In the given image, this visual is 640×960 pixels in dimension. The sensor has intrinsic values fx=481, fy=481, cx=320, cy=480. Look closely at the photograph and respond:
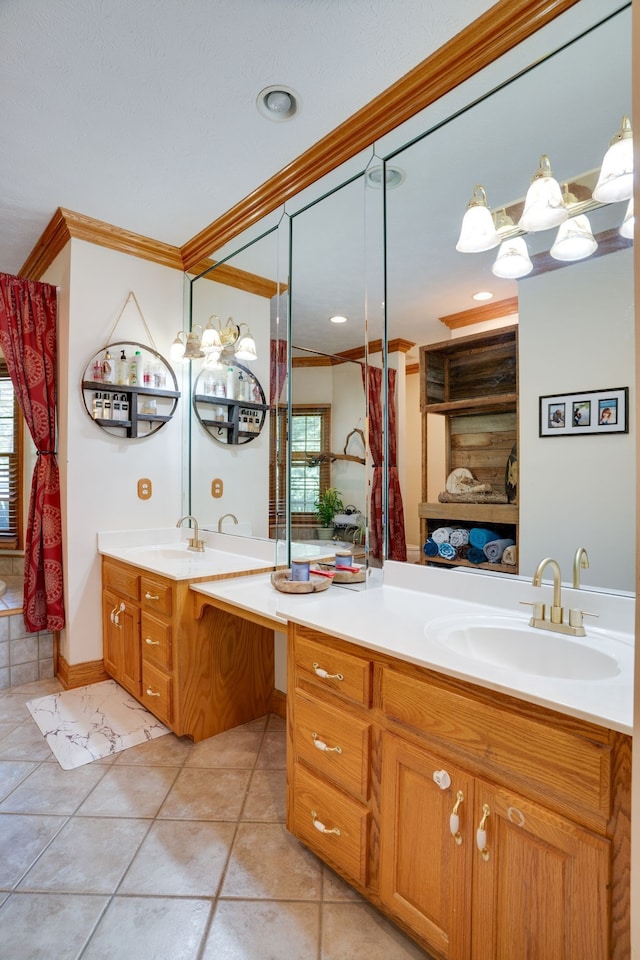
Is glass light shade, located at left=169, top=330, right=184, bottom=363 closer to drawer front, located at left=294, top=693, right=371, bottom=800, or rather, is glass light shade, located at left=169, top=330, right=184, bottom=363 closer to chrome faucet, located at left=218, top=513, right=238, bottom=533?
chrome faucet, located at left=218, top=513, right=238, bottom=533

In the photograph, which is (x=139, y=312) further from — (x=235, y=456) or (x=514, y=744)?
(x=514, y=744)

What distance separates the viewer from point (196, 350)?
9.61 feet

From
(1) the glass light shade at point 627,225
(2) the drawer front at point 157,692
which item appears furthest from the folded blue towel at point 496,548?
(2) the drawer front at point 157,692

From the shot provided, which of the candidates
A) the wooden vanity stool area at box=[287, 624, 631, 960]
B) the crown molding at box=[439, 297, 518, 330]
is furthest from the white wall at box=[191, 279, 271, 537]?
the wooden vanity stool area at box=[287, 624, 631, 960]

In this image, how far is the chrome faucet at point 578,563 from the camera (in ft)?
4.60

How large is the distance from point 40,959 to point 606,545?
6.12 ft

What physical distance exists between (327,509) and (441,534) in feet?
2.11

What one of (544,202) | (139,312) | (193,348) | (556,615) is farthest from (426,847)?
(139,312)

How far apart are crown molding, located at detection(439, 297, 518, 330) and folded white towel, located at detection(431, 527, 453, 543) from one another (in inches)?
28.8

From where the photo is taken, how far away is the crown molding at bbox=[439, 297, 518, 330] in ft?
5.20

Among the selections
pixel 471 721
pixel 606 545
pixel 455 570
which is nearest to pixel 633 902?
pixel 471 721

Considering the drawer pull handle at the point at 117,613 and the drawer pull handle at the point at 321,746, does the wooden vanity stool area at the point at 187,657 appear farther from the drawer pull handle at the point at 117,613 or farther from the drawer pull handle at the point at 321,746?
the drawer pull handle at the point at 321,746

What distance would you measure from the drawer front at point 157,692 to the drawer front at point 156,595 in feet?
0.99

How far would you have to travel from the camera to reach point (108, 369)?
2.86 m
